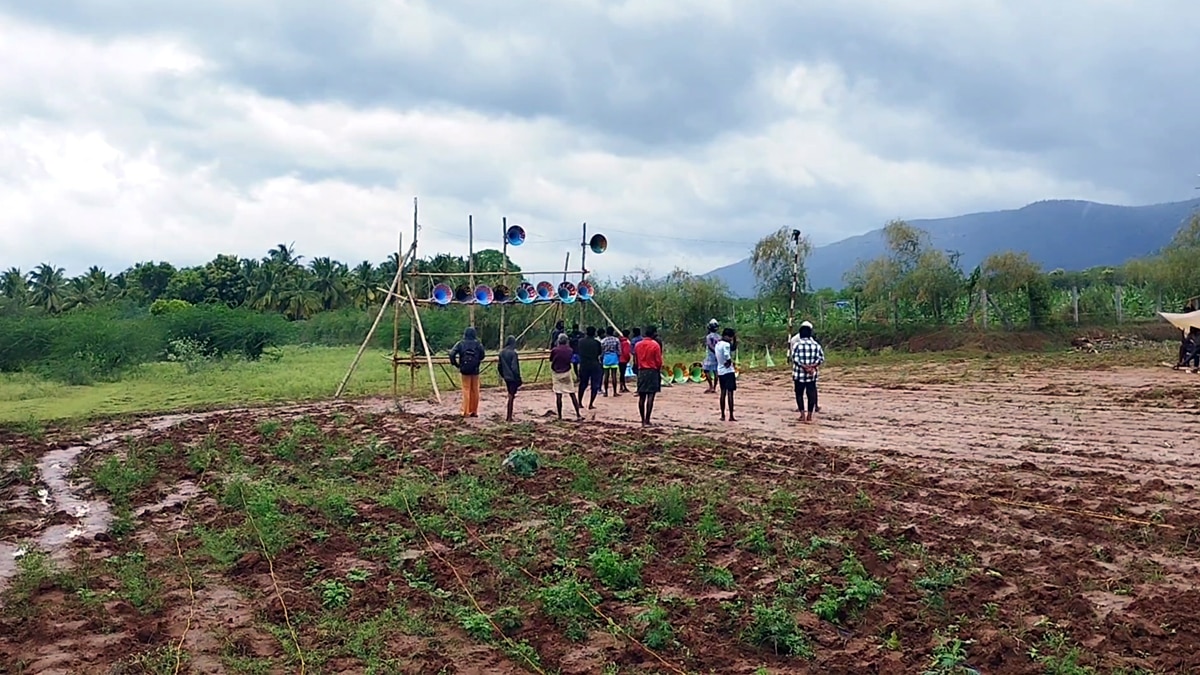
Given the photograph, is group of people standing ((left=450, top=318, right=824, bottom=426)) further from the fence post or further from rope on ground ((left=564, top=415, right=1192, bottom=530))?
the fence post

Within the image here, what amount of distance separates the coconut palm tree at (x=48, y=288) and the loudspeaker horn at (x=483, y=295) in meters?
40.8

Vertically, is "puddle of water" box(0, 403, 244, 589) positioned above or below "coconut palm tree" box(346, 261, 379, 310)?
below

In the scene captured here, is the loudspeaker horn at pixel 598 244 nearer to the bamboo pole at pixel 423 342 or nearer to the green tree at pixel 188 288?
the bamboo pole at pixel 423 342

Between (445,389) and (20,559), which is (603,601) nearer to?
(20,559)

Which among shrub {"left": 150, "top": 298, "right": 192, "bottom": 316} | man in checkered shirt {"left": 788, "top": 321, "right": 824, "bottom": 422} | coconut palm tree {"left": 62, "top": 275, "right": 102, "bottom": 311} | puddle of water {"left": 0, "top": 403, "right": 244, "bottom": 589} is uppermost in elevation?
coconut palm tree {"left": 62, "top": 275, "right": 102, "bottom": 311}

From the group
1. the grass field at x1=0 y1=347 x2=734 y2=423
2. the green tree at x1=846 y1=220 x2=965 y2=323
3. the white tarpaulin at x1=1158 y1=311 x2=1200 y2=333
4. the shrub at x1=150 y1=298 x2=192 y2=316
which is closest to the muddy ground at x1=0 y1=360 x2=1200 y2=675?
the grass field at x1=0 y1=347 x2=734 y2=423

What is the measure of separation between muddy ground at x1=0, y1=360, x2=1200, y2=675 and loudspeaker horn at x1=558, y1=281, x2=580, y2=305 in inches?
347

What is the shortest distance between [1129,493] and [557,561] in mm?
5601

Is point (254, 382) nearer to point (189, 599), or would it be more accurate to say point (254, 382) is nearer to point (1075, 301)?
point (189, 599)

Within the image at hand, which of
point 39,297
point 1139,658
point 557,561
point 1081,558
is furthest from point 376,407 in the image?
point 39,297

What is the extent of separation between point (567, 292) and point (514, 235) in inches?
71.1

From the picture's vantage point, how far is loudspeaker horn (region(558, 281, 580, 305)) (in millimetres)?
23234

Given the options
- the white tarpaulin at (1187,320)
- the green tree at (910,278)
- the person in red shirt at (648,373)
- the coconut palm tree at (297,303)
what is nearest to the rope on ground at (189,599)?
the person in red shirt at (648,373)

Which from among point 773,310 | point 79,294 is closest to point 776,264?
point 773,310
